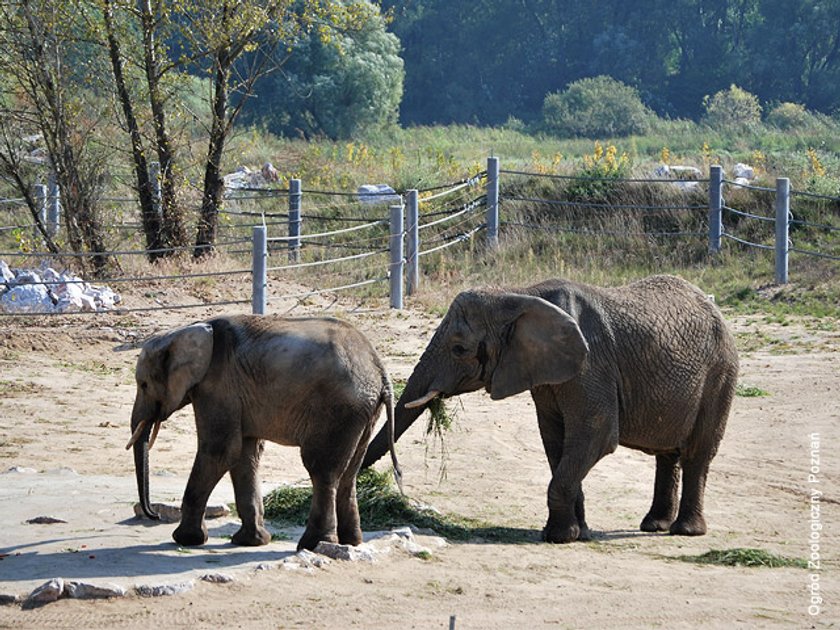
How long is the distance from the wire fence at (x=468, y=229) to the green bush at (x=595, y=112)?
34478 millimetres

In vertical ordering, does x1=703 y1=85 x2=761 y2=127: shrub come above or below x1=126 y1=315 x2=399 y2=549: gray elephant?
above

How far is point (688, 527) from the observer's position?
10188 mm

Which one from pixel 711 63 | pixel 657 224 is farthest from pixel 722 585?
pixel 711 63

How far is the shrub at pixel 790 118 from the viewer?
187ft

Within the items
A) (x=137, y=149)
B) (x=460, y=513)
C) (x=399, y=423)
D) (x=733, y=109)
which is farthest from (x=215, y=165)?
(x=733, y=109)

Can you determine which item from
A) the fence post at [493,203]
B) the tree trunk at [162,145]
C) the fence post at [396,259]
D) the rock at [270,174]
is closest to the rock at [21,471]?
the fence post at [396,259]

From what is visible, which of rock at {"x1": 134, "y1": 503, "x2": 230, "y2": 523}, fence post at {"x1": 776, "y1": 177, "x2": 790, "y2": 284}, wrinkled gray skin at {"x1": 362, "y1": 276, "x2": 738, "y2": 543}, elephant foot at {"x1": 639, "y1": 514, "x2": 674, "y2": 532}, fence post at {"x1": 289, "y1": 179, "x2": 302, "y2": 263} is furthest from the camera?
fence post at {"x1": 289, "y1": 179, "x2": 302, "y2": 263}

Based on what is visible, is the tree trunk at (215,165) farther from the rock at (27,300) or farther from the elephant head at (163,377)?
the elephant head at (163,377)

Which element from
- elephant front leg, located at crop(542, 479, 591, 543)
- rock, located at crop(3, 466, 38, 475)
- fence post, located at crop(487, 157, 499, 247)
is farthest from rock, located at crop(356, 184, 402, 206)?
elephant front leg, located at crop(542, 479, 591, 543)

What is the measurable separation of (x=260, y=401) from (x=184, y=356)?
506 mm

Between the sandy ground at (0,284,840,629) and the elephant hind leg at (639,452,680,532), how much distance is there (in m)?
0.19

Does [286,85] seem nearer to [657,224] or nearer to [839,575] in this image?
[657,224]

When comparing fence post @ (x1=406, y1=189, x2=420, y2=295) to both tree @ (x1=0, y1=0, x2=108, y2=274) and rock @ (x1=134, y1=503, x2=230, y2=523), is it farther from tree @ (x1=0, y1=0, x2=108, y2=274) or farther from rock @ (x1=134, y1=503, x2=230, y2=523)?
rock @ (x1=134, y1=503, x2=230, y2=523)

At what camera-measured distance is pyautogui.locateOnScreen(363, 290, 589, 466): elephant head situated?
374 inches
